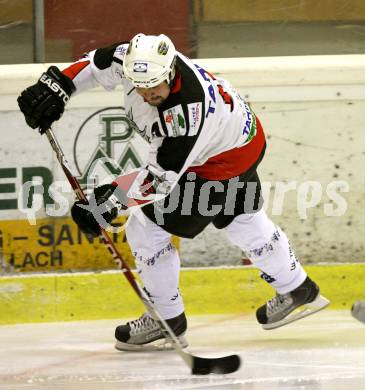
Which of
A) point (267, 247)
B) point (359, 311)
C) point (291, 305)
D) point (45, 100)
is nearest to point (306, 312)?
point (291, 305)

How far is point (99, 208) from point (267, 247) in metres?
0.83

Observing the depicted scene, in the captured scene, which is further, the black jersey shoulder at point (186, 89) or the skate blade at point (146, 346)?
the skate blade at point (146, 346)

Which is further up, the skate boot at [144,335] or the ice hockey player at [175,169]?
the ice hockey player at [175,169]

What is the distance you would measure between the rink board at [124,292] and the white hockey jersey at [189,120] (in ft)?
3.11

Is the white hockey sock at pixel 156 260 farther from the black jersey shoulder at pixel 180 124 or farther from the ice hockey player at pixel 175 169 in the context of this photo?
the black jersey shoulder at pixel 180 124

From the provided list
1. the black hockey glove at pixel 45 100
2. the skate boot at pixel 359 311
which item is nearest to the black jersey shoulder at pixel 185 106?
the black hockey glove at pixel 45 100

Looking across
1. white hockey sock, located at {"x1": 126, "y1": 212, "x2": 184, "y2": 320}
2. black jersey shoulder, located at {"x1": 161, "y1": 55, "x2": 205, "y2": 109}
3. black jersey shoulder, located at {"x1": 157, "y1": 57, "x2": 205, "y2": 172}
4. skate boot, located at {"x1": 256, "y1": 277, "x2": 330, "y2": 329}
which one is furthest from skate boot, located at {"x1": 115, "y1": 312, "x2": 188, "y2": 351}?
black jersey shoulder, located at {"x1": 161, "y1": 55, "x2": 205, "y2": 109}

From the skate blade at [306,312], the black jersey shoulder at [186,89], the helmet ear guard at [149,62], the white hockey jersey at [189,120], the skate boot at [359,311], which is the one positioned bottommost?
the skate blade at [306,312]

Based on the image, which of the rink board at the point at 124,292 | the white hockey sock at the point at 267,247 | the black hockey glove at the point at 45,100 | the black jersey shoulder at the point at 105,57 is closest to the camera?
the black hockey glove at the point at 45,100

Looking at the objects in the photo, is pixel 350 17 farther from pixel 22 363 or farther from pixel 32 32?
pixel 22 363

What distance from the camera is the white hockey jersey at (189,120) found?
150 inches

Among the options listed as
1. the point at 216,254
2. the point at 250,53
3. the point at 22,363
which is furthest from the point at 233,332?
the point at 250,53

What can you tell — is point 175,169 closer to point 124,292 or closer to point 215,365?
point 215,365

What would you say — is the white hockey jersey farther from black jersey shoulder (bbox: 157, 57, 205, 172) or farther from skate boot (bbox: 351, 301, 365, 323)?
skate boot (bbox: 351, 301, 365, 323)
